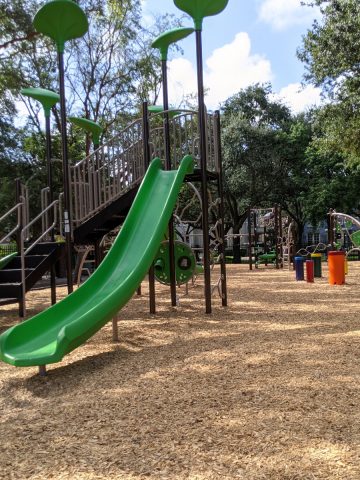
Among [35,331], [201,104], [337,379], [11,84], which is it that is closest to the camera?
[337,379]

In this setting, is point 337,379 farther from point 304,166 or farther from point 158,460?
Answer: point 304,166

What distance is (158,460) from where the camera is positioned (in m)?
2.70

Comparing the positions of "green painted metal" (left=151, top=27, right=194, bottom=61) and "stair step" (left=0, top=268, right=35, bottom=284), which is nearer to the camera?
"stair step" (left=0, top=268, right=35, bottom=284)

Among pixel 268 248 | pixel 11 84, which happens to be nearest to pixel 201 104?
pixel 11 84

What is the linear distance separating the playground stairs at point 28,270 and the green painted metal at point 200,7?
4.49 metres

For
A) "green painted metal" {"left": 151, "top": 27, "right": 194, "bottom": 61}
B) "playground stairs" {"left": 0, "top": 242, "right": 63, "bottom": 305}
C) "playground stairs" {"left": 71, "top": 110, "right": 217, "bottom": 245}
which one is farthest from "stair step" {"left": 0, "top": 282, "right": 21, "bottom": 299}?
"green painted metal" {"left": 151, "top": 27, "right": 194, "bottom": 61}

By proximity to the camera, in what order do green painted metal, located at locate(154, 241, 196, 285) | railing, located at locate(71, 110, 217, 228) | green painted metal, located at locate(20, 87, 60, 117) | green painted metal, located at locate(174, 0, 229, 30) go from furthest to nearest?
green painted metal, located at locate(20, 87, 60, 117) → green painted metal, located at locate(154, 241, 196, 285) → railing, located at locate(71, 110, 217, 228) → green painted metal, located at locate(174, 0, 229, 30)

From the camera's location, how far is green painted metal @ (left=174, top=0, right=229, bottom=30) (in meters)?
7.40

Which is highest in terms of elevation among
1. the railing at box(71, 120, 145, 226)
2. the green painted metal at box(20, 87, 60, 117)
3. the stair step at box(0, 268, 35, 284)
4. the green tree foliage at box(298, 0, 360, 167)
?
the green tree foliage at box(298, 0, 360, 167)

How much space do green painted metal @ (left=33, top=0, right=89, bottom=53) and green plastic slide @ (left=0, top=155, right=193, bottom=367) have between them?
2.46 m

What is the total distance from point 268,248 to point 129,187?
17.3 metres

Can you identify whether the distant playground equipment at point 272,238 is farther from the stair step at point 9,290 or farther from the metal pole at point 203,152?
the stair step at point 9,290

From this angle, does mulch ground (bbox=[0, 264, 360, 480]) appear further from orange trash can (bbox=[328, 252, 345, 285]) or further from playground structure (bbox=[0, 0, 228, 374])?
orange trash can (bbox=[328, 252, 345, 285])

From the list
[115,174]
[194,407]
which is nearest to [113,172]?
[115,174]
